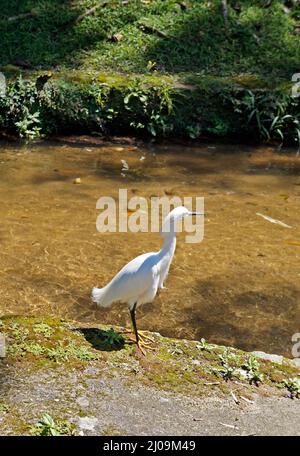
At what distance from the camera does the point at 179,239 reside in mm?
6055

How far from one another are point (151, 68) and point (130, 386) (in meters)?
7.39

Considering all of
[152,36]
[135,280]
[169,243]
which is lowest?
[135,280]

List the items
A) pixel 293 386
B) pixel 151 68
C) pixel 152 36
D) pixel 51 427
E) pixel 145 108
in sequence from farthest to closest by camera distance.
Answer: pixel 152 36 → pixel 151 68 → pixel 145 108 → pixel 293 386 → pixel 51 427

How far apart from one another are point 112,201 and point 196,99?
9.81 ft

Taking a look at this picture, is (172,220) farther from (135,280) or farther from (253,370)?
(253,370)

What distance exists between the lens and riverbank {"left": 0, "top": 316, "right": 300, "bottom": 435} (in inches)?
Result: 117

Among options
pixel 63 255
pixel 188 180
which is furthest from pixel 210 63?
pixel 63 255

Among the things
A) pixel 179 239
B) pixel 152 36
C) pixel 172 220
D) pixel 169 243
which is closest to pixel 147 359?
pixel 169 243

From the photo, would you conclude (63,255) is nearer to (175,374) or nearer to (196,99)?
(175,374)

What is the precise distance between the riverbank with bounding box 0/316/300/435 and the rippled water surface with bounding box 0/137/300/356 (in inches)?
35.3

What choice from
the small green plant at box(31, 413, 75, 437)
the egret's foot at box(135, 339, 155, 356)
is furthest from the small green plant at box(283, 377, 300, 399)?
the small green plant at box(31, 413, 75, 437)

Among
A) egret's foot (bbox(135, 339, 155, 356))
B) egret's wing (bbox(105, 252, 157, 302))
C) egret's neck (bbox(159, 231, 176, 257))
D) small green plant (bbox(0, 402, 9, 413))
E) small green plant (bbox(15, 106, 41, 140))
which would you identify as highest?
small green plant (bbox(15, 106, 41, 140))

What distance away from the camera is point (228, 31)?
1091cm

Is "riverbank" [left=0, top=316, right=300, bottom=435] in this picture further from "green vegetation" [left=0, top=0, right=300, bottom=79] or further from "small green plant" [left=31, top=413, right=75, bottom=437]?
"green vegetation" [left=0, top=0, right=300, bottom=79]
